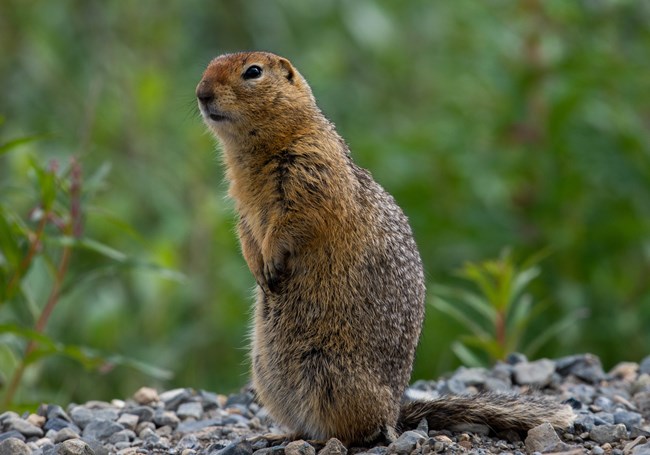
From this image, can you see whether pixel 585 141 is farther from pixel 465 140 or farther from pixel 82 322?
pixel 82 322

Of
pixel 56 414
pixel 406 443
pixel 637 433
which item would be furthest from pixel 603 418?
pixel 56 414

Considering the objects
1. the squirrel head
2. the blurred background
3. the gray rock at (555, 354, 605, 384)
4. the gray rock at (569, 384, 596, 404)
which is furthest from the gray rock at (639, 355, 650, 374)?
the squirrel head

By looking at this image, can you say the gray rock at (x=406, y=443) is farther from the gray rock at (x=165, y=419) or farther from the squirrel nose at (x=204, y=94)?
the squirrel nose at (x=204, y=94)

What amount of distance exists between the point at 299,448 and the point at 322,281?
653 mm

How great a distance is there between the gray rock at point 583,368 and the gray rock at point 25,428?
2.56 meters

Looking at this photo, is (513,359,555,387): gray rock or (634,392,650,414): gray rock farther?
(513,359,555,387): gray rock

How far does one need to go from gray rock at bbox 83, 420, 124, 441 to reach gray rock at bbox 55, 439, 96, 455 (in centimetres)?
44

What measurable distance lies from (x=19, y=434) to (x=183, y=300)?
3.08 meters

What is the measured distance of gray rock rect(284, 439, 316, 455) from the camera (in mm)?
4395

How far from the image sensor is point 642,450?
4184 millimetres

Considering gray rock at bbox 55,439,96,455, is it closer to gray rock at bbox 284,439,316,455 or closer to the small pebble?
gray rock at bbox 284,439,316,455

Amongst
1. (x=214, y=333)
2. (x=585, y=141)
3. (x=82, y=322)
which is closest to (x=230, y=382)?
(x=214, y=333)

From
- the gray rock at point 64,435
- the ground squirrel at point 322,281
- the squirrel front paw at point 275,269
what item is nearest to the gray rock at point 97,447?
the gray rock at point 64,435

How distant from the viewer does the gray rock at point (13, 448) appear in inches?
175
